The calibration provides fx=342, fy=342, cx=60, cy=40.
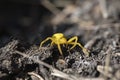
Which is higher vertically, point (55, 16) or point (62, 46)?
point (55, 16)

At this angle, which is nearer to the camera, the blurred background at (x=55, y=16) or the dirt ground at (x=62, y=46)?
the dirt ground at (x=62, y=46)

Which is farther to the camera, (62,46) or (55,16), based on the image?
(55,16)

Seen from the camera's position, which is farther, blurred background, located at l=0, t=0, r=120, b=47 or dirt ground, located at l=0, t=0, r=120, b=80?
blurred background, located at l=0, t=0, r=120, b=47

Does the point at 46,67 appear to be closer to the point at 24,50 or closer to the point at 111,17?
the point at 24,50

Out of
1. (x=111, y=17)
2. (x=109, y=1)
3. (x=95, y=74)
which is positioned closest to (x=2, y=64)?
(x=95, y=74)

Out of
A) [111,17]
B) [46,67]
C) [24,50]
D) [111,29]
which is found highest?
[111,17]
